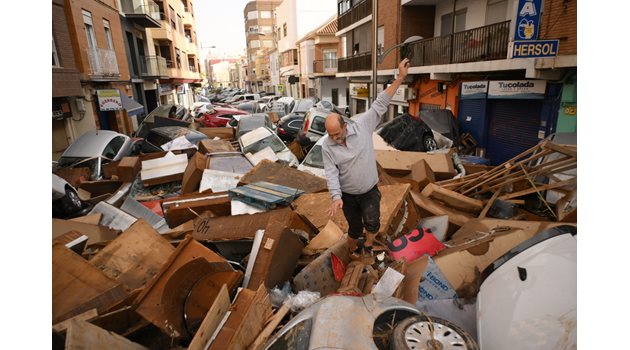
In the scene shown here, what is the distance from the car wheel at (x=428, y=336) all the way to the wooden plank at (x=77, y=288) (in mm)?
2082

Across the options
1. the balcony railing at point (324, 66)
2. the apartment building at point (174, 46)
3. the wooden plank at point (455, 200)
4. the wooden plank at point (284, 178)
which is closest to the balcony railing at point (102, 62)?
the apartment building at point (174, 46)

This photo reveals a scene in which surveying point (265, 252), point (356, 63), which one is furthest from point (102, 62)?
point (265, 252)

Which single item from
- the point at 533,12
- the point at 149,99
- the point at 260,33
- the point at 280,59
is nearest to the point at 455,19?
the point at 533,12

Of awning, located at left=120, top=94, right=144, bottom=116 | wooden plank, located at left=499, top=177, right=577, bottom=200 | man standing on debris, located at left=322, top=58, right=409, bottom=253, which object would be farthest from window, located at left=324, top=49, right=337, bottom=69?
man standing on debris, located at left=322, top=58, right=409, bottom=253

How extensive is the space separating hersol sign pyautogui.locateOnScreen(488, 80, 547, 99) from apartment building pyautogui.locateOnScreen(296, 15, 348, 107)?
67.6ft

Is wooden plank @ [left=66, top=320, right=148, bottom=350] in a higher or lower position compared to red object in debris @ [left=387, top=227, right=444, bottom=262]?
higher

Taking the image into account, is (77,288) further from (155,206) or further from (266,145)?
(266,145)

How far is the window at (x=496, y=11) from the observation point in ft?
33.9

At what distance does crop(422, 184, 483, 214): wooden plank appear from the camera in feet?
15.5

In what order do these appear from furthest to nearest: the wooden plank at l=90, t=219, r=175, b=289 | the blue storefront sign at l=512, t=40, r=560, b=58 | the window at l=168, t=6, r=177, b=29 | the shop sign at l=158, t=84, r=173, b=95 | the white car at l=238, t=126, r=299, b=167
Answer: the window at l=168, t=6, r=177, b=29 → the shop sign at l=158, t=84, r=173, b=95 → the white car at l=238, t=126, r=299, b=167 → the blue storefront sign at l=512, t=40, r=560, b=58 → the wooden plank at l=90, t=219, r=175, b=289

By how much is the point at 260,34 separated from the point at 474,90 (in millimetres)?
63122

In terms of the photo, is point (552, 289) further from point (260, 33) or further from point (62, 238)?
point (260, 33)

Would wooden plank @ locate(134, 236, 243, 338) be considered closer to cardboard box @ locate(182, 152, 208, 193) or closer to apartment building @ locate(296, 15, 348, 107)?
cardboard box @ locate(182, 152, 208, 193)

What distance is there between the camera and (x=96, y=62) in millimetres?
13297
